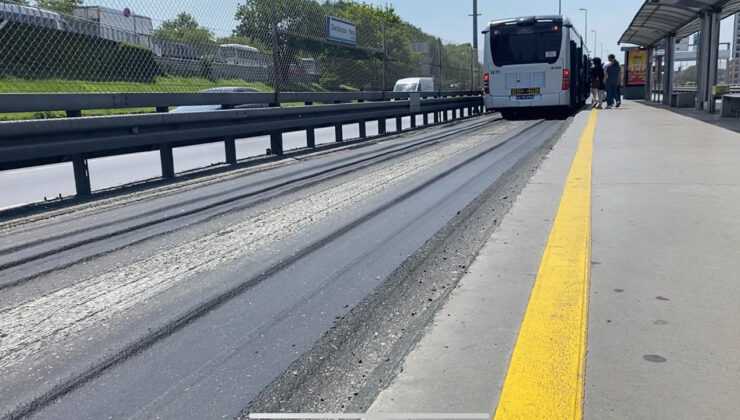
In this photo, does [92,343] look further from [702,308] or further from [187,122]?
[187,122]

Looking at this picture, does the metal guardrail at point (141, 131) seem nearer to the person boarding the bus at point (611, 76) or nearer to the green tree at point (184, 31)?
the green tree at point (184, 31)

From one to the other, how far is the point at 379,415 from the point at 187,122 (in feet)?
21.1

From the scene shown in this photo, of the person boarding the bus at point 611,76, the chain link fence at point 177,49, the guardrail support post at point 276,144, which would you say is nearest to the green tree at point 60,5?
the chain link fence at point 177,49

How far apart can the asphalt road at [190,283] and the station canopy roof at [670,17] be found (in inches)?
565

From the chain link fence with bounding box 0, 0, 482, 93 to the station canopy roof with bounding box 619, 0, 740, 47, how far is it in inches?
374

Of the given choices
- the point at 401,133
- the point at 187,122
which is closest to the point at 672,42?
the point at 401,133

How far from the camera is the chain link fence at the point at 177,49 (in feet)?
22.3

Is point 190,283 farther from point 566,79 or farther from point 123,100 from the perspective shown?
point 566,79

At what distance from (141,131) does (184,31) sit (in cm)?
194

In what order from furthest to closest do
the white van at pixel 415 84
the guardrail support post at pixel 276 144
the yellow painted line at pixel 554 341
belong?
the white van at pixel 415 84
the guardrail support post at pixel 276 144
the yellow painted line at pixel 554 341

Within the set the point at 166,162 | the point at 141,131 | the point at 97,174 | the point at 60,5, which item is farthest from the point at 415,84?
the point at 60,5

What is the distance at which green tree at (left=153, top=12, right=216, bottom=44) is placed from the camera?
7.98m

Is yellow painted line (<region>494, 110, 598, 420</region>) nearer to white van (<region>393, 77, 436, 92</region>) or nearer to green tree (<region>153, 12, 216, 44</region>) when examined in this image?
green tree (<region>153, 12, 216, 44</region>)

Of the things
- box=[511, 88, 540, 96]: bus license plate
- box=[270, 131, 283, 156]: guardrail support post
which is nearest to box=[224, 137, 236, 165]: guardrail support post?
box=[270, 131, 283, 156]: guardrail support post
